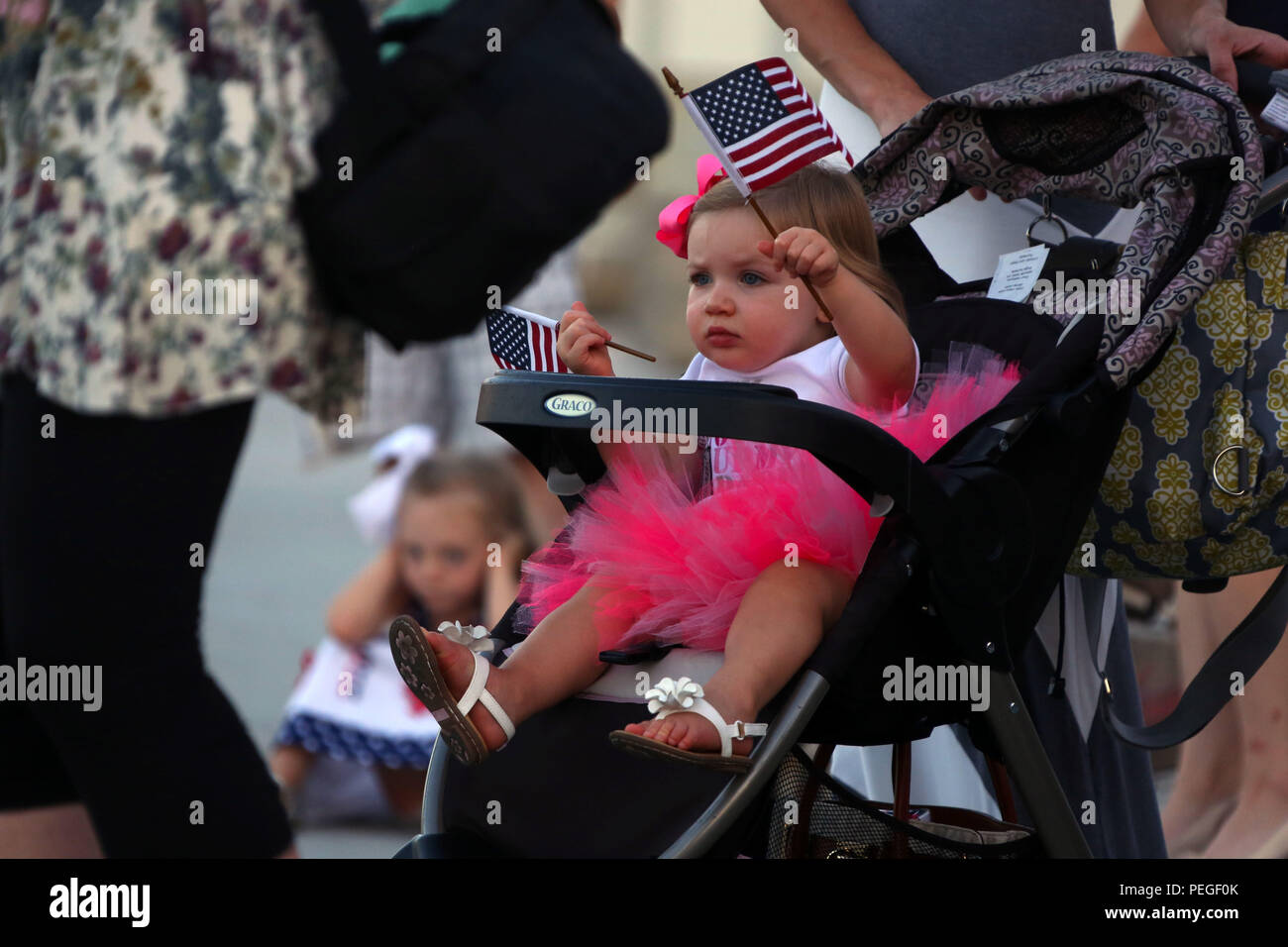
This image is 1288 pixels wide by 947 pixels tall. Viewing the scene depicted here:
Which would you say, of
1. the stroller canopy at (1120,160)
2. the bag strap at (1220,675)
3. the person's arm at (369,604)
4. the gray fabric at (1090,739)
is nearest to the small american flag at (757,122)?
the stroller canopy at (1120,160)

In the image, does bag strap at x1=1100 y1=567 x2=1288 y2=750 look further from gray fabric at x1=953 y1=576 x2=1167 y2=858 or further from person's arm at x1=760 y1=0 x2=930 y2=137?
person's arm at x1=760 y1=0 x2=930 y2=137

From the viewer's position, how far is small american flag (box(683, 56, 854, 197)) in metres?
2.05

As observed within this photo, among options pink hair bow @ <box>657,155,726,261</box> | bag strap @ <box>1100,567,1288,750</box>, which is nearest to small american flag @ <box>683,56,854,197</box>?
pink hair bow @ <box>657,155,726,261</box>

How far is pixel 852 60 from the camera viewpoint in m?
2.68

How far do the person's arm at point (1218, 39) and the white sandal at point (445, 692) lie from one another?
144 centimetres

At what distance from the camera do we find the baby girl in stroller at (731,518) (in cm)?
183

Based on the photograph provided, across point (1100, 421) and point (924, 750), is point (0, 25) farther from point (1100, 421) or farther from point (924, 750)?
point (924, 750)

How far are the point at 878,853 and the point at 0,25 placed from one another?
1580 mm

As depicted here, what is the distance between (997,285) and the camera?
2.47 m

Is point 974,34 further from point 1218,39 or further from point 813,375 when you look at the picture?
point 813,375

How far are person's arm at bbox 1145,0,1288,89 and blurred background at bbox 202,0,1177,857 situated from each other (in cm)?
98

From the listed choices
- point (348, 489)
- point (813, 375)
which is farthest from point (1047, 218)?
point (348, 489)

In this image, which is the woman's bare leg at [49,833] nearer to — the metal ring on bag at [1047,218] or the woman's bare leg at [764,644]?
the woman's bare leg at [764,644]
